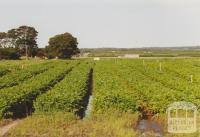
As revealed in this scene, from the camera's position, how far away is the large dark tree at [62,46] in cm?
11225

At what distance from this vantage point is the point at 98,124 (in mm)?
16969

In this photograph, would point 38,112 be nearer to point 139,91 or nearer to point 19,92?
point 19,92

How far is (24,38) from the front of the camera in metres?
127

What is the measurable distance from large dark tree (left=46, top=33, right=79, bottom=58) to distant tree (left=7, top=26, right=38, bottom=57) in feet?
33.1

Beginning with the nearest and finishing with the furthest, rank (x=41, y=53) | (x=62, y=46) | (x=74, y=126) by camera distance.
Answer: (x=74, y=126) < (x=62, y=46) < (x=41, y=53)

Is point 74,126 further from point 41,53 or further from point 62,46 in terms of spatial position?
point 41,53

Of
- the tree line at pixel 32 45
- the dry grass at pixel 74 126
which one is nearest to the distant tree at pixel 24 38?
the tree line at pixel 32 45

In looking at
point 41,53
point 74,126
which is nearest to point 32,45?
point 41,53

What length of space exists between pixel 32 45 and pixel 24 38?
12.8 ft

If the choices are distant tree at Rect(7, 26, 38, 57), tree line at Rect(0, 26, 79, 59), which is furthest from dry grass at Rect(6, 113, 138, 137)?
distant tree at Rect(7, 26, 38, 57)

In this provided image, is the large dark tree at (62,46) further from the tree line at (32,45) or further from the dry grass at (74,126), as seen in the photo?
the dry grass at (74,126)

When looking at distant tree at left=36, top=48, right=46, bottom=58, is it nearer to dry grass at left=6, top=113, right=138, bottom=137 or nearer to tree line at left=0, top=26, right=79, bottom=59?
tree line at left=0, top=26, right=79, bottom=59

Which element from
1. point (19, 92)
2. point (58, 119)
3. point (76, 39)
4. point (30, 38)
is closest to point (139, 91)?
point (19, 92)

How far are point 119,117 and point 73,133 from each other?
3112 mm
